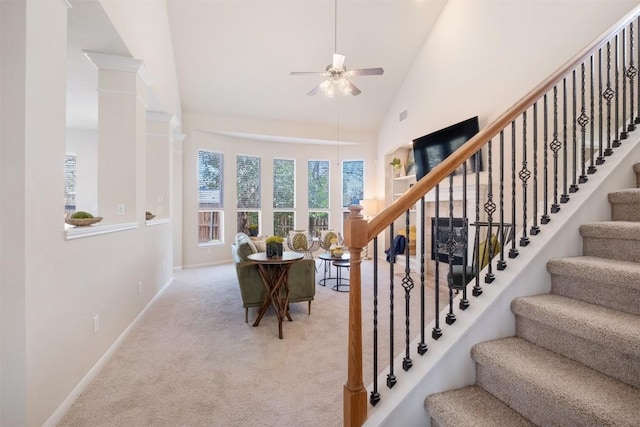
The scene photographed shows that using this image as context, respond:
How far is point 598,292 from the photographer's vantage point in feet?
4.78

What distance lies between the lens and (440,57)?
5.44 metres

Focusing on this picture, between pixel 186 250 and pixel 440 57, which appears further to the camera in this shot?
pixel 186 250

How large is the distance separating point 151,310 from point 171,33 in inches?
167

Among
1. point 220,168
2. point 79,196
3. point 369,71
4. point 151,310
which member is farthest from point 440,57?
point 79,196

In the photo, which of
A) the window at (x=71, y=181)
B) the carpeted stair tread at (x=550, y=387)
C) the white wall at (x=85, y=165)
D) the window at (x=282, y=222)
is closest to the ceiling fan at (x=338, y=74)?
the carpeted stair tread at (x=550, y=387)

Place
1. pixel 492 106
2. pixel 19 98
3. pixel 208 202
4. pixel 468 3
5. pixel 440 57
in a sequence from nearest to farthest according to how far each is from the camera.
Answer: pixel 19 98 < pixel 492 106 < pixel 468 3 < pixel 440 57 < pixel 208 202

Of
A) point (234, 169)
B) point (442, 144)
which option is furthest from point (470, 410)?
point (234, 169)

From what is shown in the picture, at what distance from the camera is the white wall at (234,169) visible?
6410 millimetres

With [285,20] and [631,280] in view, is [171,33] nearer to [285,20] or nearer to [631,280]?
[285,20]

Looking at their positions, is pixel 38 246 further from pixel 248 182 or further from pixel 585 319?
pixel 248 182

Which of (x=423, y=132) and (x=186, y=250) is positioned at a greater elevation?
(x=423, y=132)

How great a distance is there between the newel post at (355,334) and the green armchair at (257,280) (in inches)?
84.1

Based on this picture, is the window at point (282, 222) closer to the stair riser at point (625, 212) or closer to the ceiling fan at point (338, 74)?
the ceiling fan at point (338, 74)

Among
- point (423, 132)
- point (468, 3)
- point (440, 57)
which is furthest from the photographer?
point (423, 132)
